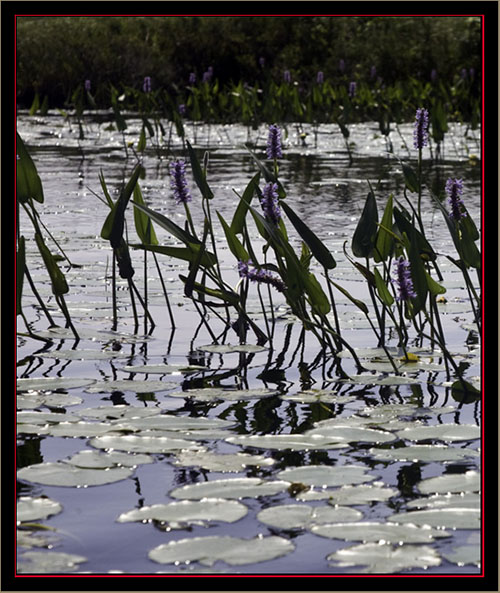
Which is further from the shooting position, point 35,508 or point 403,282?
point 403,282

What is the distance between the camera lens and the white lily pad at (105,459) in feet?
6.99

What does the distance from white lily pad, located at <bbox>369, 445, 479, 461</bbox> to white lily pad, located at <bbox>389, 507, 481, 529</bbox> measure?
29 centimetres

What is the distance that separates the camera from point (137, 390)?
106 inches

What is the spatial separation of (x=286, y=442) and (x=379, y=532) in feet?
1.73

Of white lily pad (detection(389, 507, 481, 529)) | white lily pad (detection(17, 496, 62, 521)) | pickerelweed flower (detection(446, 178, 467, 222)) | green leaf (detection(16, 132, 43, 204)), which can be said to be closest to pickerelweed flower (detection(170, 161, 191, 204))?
green leaf (detection(16, 132, 43, 204))

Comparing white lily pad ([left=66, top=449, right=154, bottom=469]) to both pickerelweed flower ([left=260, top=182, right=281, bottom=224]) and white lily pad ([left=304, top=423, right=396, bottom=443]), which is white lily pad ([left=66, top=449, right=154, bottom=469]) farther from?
pickerelweed flower ([left=260, top=182, right=281, bottom=224])

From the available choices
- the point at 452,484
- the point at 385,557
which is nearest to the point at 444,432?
the point at 452,484

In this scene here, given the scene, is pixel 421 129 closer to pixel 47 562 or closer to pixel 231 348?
pixel 231 348

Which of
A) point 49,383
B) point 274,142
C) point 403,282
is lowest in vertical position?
point 49,383

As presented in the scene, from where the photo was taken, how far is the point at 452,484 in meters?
2.01

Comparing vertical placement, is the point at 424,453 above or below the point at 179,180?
below

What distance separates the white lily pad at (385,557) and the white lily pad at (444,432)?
1.94 feet
